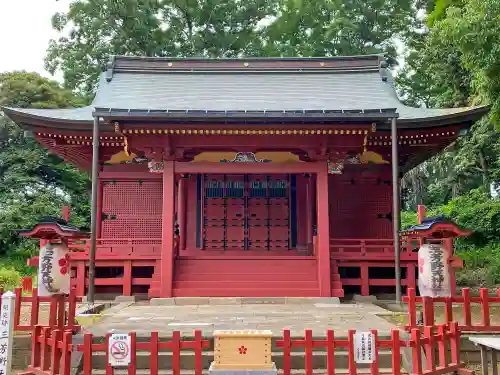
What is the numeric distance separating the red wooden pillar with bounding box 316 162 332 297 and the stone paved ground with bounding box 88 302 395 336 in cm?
100

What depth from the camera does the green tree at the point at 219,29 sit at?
29.7 m

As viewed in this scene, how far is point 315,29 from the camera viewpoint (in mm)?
32125

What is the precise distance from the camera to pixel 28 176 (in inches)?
852

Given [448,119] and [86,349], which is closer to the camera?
[86,349]

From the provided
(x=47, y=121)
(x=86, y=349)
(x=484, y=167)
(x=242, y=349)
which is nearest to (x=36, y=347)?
(x=86, y=349)

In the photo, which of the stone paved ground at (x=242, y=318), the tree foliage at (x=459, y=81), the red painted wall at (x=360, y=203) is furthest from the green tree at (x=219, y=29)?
the stone paved ground at (x=242, y=318)

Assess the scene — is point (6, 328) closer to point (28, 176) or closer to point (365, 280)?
point (365, 280)

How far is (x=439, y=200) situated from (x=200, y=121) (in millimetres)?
19851

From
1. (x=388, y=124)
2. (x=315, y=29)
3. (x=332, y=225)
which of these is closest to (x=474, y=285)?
(x=332, y=225)

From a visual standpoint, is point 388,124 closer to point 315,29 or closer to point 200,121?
point 200,121

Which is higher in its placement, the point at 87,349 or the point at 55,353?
the point at 87,349

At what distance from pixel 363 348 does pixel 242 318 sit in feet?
12.8

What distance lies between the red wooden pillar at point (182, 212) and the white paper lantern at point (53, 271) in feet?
24.0

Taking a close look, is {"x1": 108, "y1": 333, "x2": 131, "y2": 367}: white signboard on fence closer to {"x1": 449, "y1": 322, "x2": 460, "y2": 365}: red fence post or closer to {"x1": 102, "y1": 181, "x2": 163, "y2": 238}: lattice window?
{"x1": 449, "y1": 322, "x2": 460, "y2": 365}: red fence post
